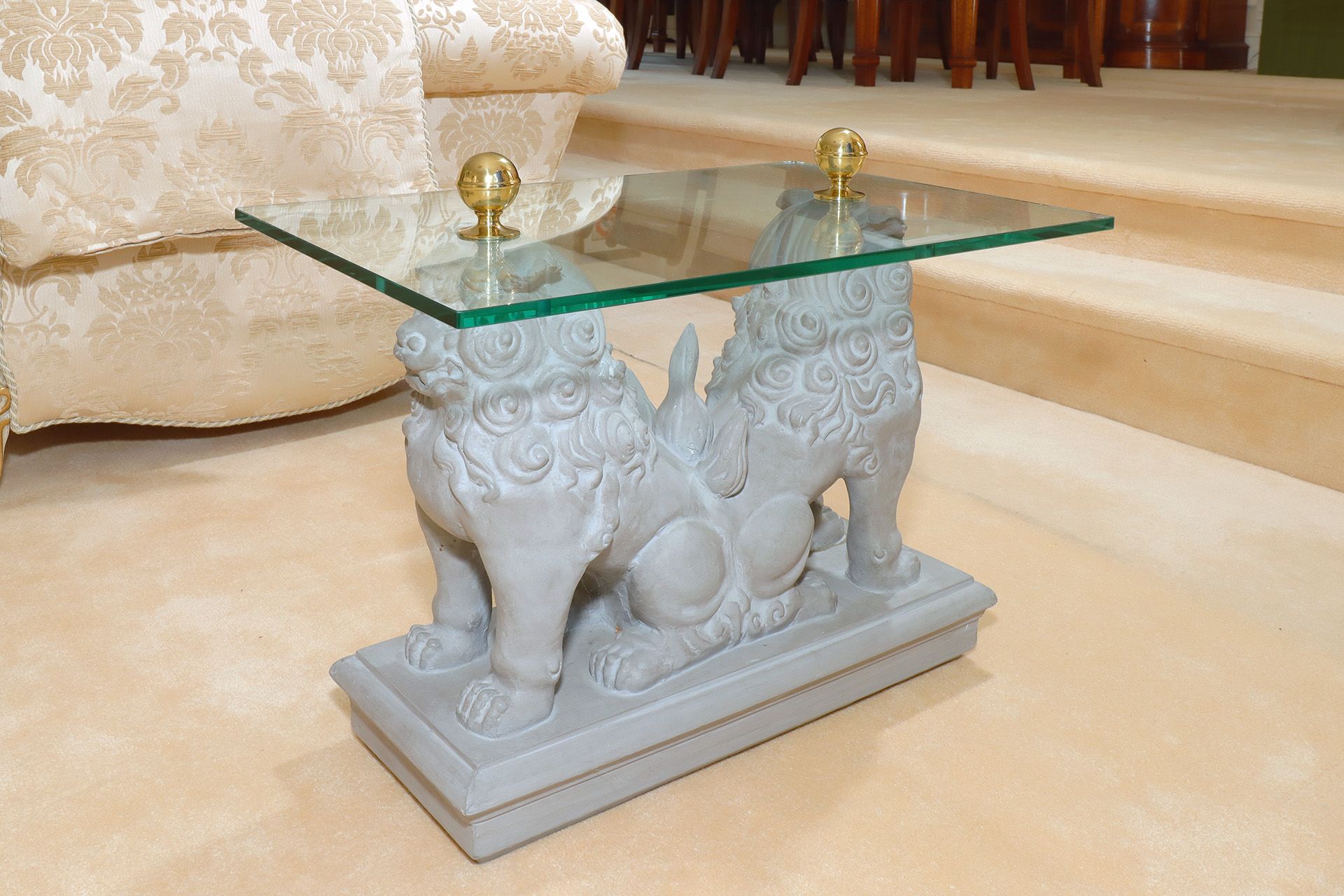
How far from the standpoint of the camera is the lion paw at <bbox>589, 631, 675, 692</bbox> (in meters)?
0.96

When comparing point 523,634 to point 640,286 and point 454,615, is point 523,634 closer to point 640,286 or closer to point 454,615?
point 454,615

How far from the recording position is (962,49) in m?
3.63

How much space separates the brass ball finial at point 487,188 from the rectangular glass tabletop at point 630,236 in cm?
2

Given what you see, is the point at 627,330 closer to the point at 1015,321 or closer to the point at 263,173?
the point at 1015,321

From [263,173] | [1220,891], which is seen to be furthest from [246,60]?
[1220,891]

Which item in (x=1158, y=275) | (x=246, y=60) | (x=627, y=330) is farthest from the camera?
(x=627, y=330)

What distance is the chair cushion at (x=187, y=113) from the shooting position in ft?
4.48

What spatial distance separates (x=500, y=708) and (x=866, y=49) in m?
3.26

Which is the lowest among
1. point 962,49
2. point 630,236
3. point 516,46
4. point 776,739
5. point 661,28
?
point 776,739

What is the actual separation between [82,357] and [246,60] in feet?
1.47

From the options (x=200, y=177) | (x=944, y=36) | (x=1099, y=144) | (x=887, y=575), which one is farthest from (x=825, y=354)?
(x=944, y=36)

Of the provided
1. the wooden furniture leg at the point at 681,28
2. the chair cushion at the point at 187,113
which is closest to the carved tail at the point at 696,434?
the chair cushion at the point at 187,113

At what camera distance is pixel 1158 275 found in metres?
1.98

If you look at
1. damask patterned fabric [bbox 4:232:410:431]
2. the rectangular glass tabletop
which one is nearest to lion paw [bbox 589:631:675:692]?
the rectangular glass tabletop
